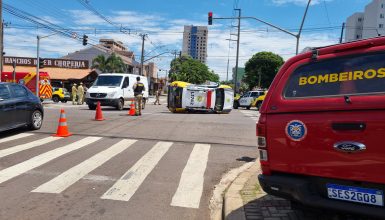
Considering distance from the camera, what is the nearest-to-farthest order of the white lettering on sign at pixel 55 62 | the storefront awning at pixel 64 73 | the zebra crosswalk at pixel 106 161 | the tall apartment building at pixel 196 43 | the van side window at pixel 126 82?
the zebra crosswalk at pixel 106 161
the van side window at pixel 126 82
the storefront awning at pixel 64 73
the white lettering on sign at pixel 55 62
the tall apartment building at pixel 196 43

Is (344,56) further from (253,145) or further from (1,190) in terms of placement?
(253,145)

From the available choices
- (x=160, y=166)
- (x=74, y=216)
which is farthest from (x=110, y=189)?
(x=160, y=166)

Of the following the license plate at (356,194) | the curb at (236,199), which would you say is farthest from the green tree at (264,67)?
the license plate at (356,194)

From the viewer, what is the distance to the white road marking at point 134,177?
19.9ft

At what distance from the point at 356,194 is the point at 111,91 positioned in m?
19.9

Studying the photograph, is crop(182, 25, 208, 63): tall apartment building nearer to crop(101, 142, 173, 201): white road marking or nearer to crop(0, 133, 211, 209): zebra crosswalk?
crop(0, 133, 211, 209): zebra crosswalk

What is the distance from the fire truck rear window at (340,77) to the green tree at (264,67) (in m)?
88.9

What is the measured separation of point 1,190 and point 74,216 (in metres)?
1.67

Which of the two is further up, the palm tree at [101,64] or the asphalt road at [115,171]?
the palm tree at [101,64]

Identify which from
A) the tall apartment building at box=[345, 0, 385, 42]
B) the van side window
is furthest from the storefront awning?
the tall apartment building at box=[345, 0, 385, 42]

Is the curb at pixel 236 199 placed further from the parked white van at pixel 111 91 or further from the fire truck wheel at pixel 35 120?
the parked white van at pixel 111 91

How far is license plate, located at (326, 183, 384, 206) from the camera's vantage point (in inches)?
145

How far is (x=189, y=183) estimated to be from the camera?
6.93m

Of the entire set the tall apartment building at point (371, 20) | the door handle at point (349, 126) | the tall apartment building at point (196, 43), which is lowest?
the door handle at point (349, 126)
